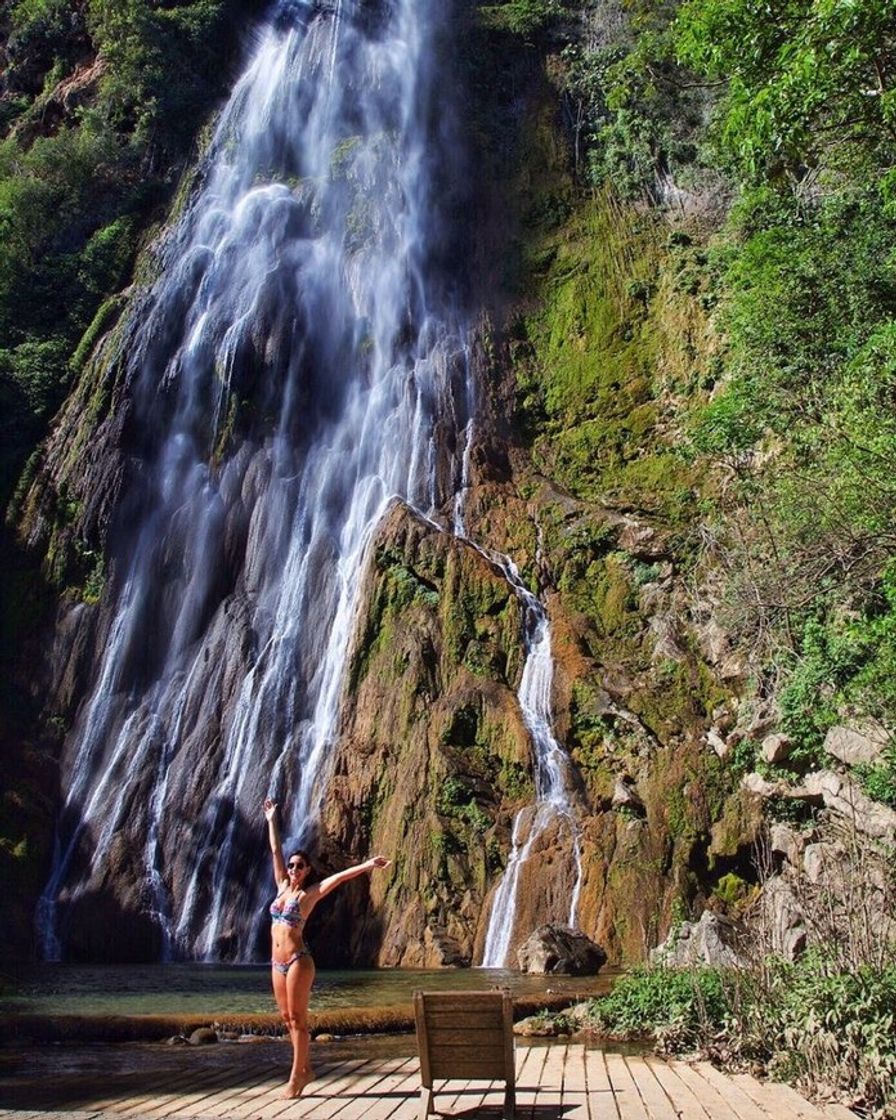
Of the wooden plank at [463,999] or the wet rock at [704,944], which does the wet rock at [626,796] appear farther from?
the wooden plank at [463,999]

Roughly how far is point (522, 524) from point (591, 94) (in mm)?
18565

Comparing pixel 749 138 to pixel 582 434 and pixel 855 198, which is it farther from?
pixel 582 434

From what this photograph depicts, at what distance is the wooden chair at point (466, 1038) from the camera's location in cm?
545

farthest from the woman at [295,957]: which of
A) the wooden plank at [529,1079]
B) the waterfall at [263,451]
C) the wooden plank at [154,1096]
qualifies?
the waterfall at [263,451]

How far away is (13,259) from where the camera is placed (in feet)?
112

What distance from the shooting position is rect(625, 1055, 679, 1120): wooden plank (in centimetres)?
560

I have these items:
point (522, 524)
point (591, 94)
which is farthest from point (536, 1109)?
point (591, 94)

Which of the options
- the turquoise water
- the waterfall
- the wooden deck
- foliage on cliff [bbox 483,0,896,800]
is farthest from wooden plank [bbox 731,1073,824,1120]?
the waterfall

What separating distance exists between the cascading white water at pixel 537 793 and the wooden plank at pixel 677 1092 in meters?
9.00

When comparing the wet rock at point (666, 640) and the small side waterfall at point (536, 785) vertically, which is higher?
the wet rock at point (666, 640)

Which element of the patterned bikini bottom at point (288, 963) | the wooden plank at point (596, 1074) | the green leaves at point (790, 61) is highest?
the green leaves at point (790, 61)

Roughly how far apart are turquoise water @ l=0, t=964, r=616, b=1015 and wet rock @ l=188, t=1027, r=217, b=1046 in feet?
2.66

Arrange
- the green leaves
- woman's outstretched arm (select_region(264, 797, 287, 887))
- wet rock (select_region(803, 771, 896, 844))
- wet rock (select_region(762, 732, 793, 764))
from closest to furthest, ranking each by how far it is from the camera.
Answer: woman's outstretched arm (select_region(264, 797, 287, 887)) < the green leaves < wet rock (select_region(803, 771, 896, 844)) < wet rock (select_region(762, 732, 793, 764))

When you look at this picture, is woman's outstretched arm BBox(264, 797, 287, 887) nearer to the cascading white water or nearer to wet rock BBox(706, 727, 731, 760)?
the cascading white water
